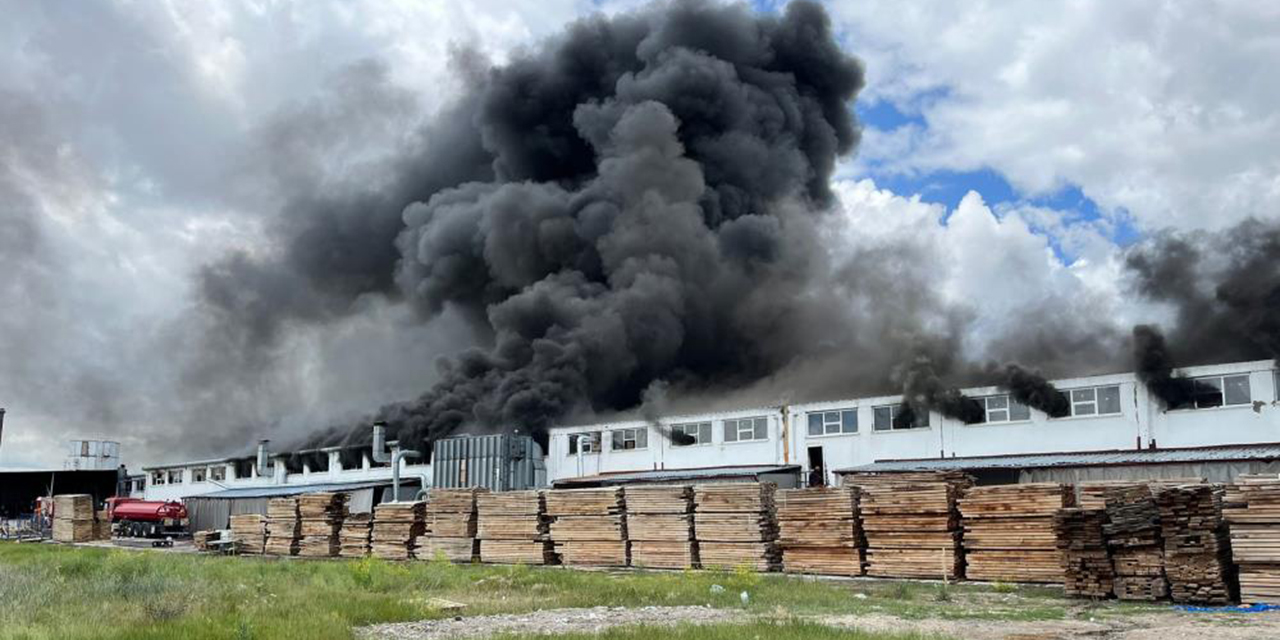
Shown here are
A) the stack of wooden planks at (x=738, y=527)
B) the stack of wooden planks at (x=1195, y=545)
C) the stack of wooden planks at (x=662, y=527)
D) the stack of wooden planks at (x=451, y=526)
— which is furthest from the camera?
the stack of wooden planks at (x=451, y=526)

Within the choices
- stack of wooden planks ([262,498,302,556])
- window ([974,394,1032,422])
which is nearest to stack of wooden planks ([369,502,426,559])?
stack of wooden planks ([262,498,302,556])

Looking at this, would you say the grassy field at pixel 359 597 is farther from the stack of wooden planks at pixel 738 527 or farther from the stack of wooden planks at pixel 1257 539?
the stack of wooden planks at pixel 1257 539

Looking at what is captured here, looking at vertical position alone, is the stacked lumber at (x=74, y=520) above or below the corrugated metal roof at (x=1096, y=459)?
below

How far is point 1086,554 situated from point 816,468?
2396 cm

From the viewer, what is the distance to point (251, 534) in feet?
135

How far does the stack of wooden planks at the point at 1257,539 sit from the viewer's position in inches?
663

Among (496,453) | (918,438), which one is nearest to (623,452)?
(496,453)

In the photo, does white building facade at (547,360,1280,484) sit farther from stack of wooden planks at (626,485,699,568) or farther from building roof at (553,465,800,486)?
stack of wooden planks at (626,485,699,568)

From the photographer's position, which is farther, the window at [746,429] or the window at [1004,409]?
the window at [746,429]

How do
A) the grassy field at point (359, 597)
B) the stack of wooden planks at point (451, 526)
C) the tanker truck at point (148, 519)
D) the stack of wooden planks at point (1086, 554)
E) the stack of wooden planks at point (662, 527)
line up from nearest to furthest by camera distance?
1. the grassy field at point (359, 597)
2. the stack of wooden planks at point (1086, 554)
3. the stack of wooden planks at point (662, 527)
4. the stack of wooden planks at point (451, 526)
5. the tanker truck at point (148, 519)

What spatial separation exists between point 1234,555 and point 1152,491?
2.52 m

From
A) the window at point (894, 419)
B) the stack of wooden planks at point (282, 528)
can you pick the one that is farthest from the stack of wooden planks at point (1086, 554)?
the stack of wooden planks at point (282, 528)

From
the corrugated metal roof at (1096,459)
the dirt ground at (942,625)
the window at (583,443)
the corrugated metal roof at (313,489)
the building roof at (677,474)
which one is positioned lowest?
the dirt ground at (942,625)

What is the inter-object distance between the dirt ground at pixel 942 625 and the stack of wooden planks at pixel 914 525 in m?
7.34
